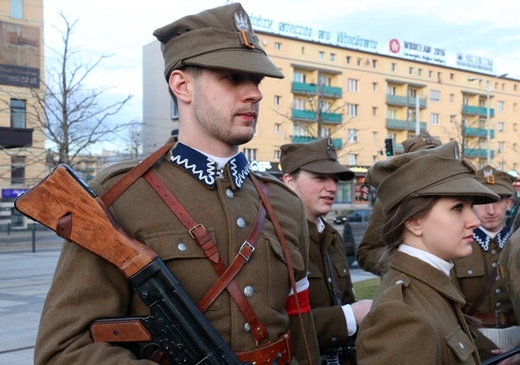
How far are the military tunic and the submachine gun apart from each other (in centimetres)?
275

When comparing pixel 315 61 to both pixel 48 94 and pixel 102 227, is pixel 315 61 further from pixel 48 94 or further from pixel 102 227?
pixel 102 227

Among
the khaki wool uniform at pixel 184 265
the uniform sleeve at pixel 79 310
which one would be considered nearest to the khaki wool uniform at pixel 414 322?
the khaki wool uniform at pixel 184 265

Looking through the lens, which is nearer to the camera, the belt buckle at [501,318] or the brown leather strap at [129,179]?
the brown leather strap at [129,179]

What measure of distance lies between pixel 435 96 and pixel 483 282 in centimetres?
6439

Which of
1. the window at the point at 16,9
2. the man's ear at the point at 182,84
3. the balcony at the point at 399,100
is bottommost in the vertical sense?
the man's ear at the point at 182,84

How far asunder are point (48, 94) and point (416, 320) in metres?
19.1

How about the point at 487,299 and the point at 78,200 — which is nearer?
the point at 78,200

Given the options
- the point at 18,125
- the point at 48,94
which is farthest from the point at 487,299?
the point at 18,125

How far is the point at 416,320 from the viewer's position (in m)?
2.27

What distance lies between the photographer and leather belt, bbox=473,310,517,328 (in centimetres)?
422

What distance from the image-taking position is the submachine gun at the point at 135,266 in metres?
2.00

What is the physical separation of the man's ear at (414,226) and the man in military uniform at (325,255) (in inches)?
41.5

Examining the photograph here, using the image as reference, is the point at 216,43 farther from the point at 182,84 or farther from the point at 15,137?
the point at 15,137

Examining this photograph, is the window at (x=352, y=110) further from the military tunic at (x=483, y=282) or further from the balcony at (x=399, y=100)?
the military tunic at (x=483, y=282)
